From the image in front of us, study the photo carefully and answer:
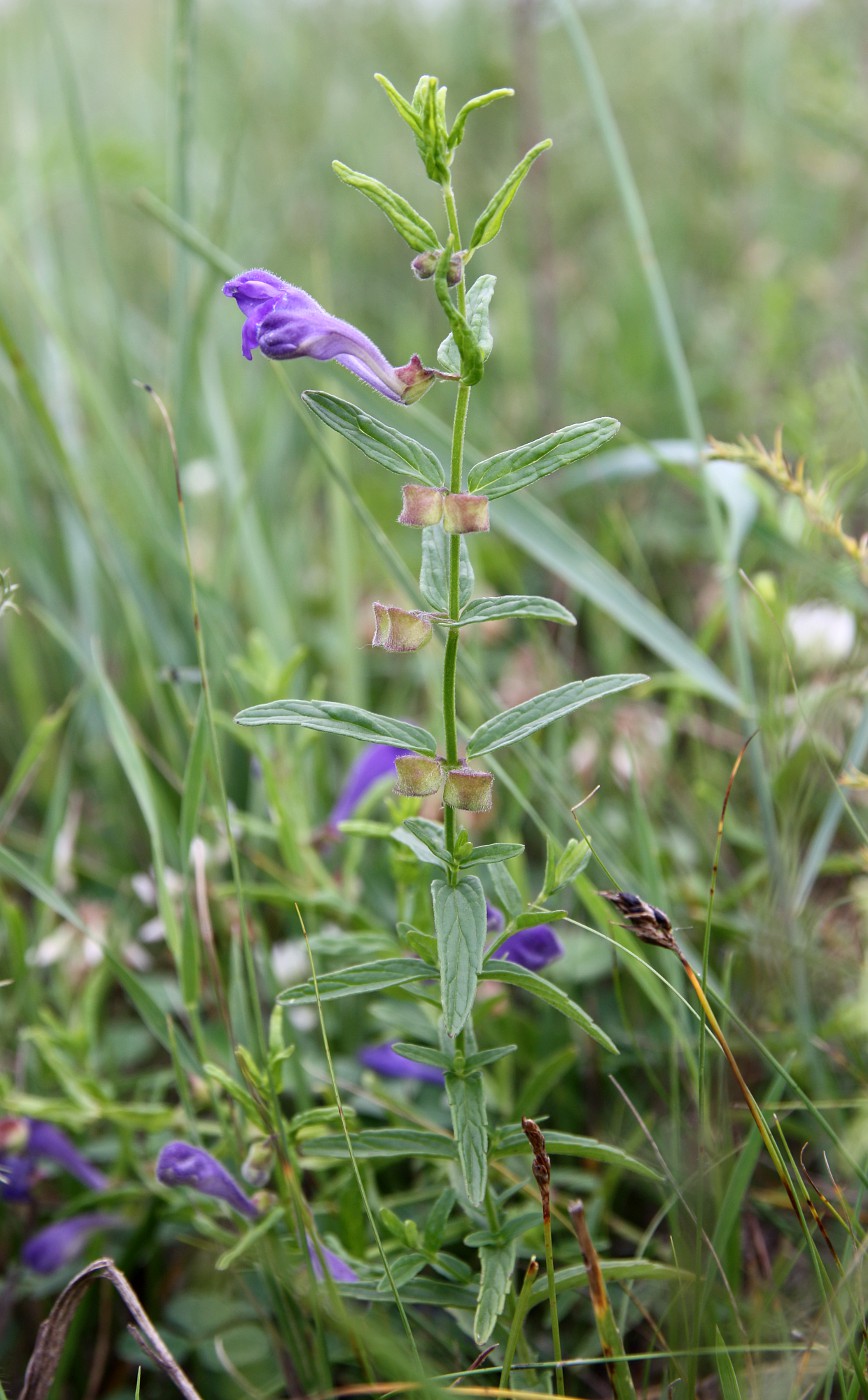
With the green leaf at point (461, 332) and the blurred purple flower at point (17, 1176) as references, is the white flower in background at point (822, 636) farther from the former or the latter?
the blurred purple flower at point (17, 1176)

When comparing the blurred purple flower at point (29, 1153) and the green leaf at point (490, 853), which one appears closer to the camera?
the green leaf at point (490, 853)

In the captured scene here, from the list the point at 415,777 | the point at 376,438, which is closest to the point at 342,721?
the point at 415,777

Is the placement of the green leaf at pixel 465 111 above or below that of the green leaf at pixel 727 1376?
above

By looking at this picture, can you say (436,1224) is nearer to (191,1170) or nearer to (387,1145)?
(387,1145)

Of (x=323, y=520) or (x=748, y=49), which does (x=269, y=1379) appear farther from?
(x=748, y=49)

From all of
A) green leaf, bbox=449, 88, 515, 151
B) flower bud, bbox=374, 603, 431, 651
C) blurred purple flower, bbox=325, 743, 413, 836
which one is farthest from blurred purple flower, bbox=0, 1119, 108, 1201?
green leaf, bbox=449, 88, 515, 151

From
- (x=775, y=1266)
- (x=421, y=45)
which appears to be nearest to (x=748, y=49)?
(x=421, y=45)

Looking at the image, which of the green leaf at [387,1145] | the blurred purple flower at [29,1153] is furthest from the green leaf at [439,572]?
the blurred purple flower at [29,1153]

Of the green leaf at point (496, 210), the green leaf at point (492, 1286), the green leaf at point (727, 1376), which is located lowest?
the green leaf at point (727, 1376)

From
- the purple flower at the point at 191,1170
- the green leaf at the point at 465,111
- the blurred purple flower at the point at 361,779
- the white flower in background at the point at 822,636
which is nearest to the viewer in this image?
the green leaf at the point at 465,111

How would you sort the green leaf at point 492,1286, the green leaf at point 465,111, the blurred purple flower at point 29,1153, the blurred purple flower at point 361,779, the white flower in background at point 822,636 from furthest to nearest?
the white flower in background at point 822,636 → the blurred purple flower at point 361,779 → the blurred purple flower at point 29,1153 → the green leaf at point 492,1286 → the green leaf at point 465,111
